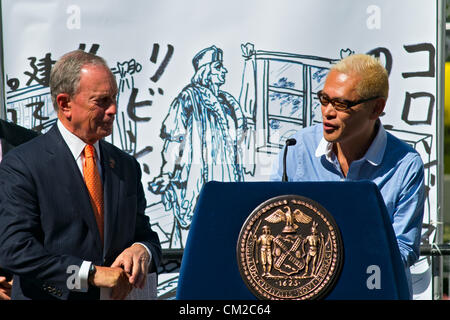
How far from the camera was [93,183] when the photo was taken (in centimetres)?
244

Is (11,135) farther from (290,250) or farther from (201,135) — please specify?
(290,250)

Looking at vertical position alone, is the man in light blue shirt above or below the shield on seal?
above

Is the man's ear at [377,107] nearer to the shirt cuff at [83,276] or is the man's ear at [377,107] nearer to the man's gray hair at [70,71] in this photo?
the man's gray hair at [70,71]

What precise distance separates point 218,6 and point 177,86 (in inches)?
16.8

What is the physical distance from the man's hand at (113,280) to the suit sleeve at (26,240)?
73 millimetres

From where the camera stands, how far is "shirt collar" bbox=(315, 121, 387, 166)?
2576 millimetres

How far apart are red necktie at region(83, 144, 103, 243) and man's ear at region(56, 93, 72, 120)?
125 millimetres

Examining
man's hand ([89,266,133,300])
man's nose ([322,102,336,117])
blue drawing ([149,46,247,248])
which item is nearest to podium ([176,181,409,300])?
man's hand ([89,266,133,300])

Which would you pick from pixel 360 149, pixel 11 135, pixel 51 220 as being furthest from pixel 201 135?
pixel 51 220

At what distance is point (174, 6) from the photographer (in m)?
3.53

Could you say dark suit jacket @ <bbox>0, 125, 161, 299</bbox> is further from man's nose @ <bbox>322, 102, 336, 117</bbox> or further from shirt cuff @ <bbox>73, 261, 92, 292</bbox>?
man's nose @ <bbox>322, 102, 336, 117</bbox>

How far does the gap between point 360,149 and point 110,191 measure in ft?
2.91
